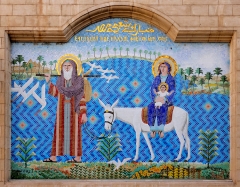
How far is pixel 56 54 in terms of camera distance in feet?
42.5

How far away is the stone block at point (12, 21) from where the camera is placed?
41.8 feet

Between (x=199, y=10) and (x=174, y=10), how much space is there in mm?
417

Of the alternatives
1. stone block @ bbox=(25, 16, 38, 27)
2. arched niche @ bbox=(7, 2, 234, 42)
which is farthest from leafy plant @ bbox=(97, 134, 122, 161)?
stone block @ bbox=(25, 16, 38, 27)

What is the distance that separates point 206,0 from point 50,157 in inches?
145

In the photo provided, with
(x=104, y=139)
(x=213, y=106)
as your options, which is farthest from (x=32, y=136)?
(x=213, y=106)

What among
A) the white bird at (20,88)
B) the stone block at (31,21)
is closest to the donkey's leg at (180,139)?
the white bird at (20,88)

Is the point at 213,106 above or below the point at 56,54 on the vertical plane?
below

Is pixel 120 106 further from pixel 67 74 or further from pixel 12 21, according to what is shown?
pixel 12 21

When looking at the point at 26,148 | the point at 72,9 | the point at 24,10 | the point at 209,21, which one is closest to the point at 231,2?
the point at 209,21

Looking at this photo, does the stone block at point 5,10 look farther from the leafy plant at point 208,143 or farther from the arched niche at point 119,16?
the leafy plant at point 208,143

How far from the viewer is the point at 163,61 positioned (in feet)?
42.4

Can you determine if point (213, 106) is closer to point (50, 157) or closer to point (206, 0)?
point (206, 0)

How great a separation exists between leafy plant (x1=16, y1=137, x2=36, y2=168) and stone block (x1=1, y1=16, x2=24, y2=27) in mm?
1895

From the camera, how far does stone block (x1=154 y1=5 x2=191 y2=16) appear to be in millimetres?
12789
